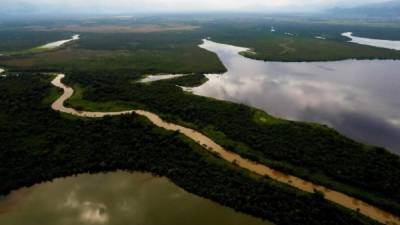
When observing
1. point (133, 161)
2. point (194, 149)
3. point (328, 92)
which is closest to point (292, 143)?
point (194, 149)

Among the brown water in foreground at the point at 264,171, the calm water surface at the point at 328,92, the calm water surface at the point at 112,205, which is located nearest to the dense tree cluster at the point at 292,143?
the brown water in foreground at the point at 264,171

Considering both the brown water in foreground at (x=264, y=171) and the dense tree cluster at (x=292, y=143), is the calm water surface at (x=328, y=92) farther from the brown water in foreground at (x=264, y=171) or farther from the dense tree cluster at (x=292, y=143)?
the brown water in foreground at (x=264, y=171)

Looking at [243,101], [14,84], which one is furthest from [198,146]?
[14,84]

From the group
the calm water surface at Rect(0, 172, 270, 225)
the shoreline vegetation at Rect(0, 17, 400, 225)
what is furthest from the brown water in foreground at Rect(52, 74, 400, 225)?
the calm water surface at Rect(0, 172, 270, 225)

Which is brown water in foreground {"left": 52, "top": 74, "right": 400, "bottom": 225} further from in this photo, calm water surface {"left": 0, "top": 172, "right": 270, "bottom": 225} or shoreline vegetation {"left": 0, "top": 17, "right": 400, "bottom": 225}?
calm water surface {"left": 0, "top": 172, "right": 270, "bottom": 225}

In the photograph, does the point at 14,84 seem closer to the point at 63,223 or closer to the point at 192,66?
the point at 192,66

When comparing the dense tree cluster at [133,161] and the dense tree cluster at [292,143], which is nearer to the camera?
the dense tree cluster at [133,161]

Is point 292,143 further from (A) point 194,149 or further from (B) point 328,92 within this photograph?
(B) point 328,92
